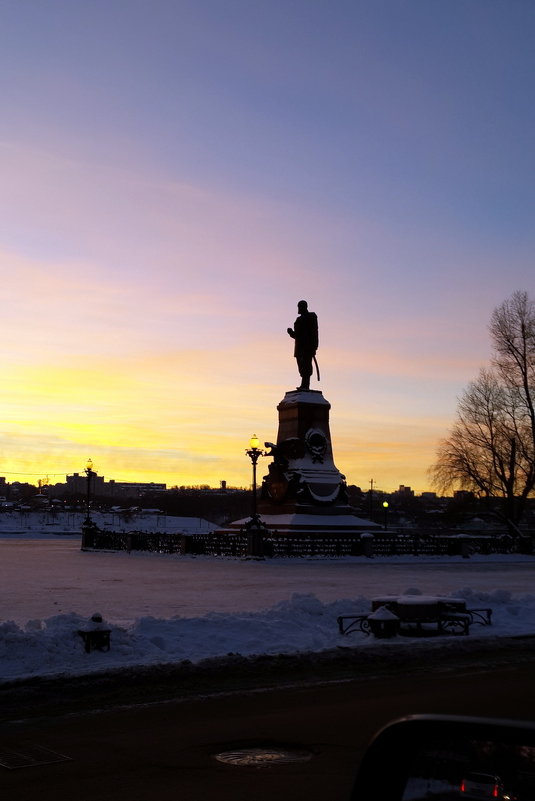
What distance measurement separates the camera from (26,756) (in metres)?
7.29

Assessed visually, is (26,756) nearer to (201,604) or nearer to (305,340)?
(201,604)

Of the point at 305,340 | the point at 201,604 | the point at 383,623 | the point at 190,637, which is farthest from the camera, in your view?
the point at 305,340

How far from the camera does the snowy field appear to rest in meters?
11.9

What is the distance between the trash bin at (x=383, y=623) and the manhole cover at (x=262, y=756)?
6739 mm

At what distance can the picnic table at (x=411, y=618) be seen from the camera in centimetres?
1423

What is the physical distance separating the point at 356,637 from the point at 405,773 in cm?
A: 1262

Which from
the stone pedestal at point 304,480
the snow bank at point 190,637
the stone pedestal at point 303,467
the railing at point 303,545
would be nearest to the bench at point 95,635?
the snow bank at point 190,637

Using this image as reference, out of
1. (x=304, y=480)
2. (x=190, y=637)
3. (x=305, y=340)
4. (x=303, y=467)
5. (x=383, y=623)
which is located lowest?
(x=190, y=637)

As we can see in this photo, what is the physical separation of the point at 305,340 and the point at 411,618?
116 feet

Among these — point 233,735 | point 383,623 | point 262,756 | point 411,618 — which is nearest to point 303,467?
point 411,618

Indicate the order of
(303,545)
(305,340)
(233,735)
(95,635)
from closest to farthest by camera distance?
(233,735) → (95,635) → (303,545) → (305,340)

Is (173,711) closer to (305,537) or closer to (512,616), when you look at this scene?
(512,616)

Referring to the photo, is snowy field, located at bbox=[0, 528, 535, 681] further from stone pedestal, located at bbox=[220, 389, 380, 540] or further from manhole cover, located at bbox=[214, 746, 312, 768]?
stone pedestal, located at bbox=[220, 389, 380, 540]

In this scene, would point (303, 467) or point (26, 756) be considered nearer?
point (26, 756)
